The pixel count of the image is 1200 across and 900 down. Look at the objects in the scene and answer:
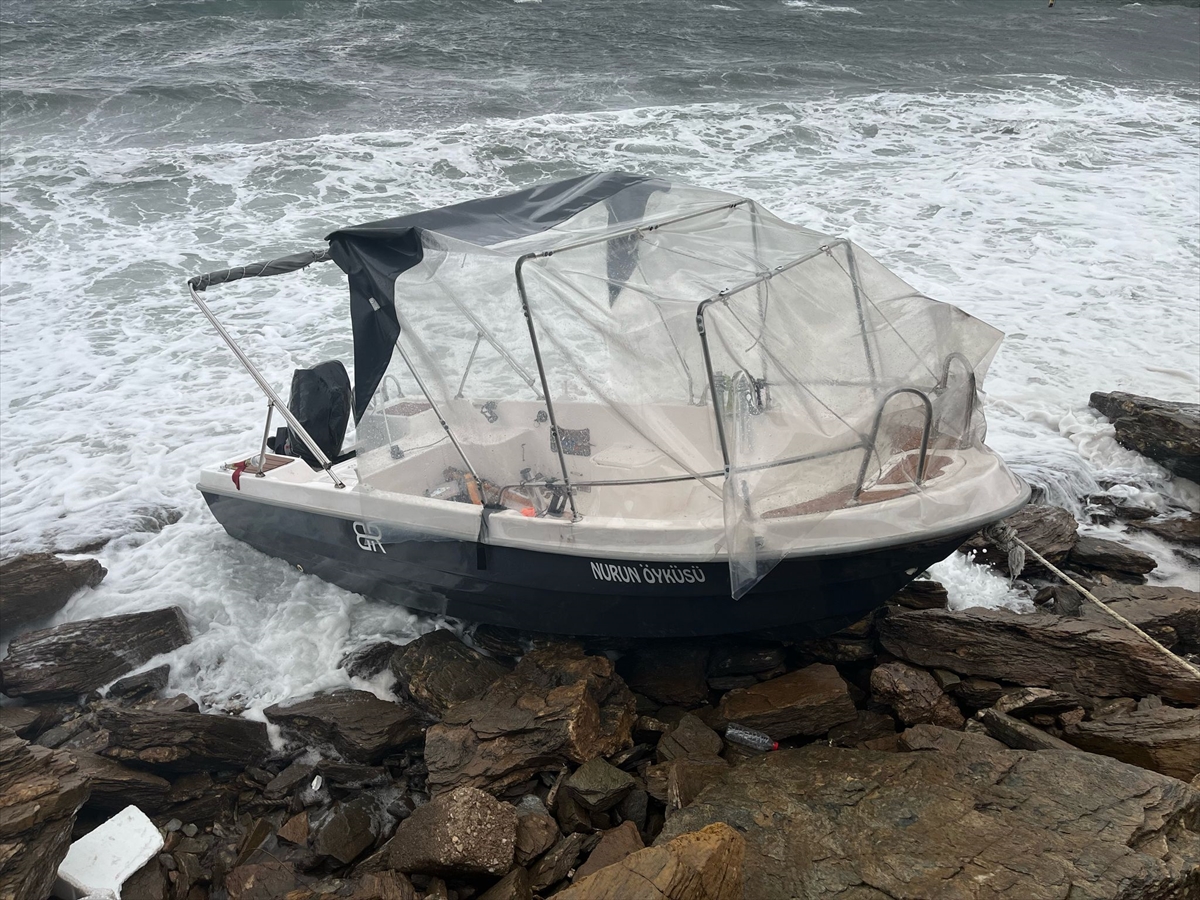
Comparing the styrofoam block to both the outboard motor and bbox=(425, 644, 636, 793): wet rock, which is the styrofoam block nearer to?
bbox=(425, 644, 636, 793): wet rock

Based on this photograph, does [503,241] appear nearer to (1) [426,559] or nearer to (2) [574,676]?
(1) [426,559]

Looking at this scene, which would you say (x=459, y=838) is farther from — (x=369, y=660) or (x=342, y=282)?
(x=342, y=282)

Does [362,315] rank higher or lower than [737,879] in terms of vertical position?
higher

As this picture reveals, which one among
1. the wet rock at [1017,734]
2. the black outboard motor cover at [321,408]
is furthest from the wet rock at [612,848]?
the black outboard motor cover at [321,408]

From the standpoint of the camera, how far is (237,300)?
1247cm

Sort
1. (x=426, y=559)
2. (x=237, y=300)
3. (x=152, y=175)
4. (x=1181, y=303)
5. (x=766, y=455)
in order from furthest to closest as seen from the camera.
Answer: (x=152, y=175), (x=237, y=300), (x=1181, y=303), (x=426, y=559), (x=766, y=455)

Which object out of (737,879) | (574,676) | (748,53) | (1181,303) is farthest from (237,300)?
(748,53)

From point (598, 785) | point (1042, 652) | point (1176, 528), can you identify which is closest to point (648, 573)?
point (598, 785)

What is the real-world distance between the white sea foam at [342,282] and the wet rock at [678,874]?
3.28 metres

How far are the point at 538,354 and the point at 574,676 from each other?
191 centimetres

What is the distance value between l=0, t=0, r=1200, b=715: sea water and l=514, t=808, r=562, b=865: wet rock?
213cm

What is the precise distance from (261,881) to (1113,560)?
5815 mm

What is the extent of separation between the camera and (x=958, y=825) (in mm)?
3918

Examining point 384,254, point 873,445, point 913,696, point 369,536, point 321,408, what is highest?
Answer: point 384,254
